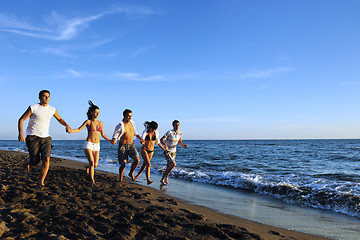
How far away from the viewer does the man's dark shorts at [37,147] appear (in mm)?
5293

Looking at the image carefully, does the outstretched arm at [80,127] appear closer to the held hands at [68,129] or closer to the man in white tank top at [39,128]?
the held hands at [68,129]

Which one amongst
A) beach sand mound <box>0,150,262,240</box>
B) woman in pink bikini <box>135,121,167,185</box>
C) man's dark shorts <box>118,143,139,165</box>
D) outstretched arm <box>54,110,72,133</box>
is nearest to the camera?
beach sand mound <box>0,150,262,240</box>

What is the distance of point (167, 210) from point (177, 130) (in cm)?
399

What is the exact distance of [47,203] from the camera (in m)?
4.13

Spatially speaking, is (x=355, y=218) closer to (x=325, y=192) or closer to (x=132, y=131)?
(x=325, y=192)

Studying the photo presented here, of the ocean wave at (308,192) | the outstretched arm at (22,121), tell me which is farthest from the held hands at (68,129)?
the ocean wave at (308,192)

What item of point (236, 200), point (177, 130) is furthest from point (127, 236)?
point (177, 130)

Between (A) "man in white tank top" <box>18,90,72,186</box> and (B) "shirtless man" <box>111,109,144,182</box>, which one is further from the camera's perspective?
(B) "shirtless man" <box>111,109,144,182</box>

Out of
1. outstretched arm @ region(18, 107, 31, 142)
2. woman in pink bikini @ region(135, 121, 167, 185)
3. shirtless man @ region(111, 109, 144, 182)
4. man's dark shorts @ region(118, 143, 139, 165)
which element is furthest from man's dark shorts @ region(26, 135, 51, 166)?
woman in pink bikini @ region(135, 121, 167, 185)

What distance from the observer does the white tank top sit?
531 cm

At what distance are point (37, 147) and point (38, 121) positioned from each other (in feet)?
1.84

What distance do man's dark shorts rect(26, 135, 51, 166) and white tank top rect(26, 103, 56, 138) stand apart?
0.10 metres

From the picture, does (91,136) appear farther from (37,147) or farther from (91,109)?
(37,147)

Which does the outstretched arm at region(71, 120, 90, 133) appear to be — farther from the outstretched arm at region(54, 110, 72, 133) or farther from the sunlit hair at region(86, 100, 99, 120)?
the sunlit hair at region(86, 100, 99, 120)
